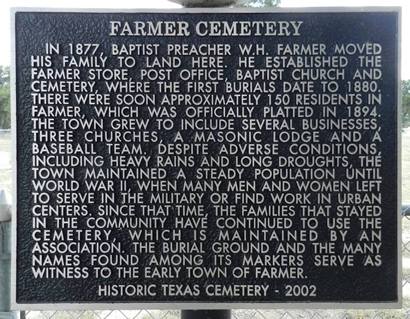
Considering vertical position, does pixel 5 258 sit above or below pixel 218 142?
below

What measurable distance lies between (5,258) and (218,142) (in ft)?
4.95

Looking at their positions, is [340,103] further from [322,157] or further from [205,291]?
[205,291]

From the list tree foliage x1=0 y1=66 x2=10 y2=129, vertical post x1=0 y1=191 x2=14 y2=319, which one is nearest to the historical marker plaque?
vertical post x1=0 y1=191 x2=14 y2=319

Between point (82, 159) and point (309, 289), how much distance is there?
53.1 inches

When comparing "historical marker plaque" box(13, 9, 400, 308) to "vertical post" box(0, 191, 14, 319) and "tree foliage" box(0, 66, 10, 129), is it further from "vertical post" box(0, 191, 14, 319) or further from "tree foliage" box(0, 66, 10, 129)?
"tree foliage" box(0, 66, 10, 129)

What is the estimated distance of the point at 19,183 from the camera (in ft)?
8.13

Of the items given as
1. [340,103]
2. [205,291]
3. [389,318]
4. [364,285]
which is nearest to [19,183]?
[205,291]

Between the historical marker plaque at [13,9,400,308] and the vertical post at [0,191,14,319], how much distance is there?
16.1 inches

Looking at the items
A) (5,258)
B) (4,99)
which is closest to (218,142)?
(5,258)

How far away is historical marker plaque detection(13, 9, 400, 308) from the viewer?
2.44m

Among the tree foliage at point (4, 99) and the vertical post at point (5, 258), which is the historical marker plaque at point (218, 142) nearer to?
the vertical post at point (5, 258)

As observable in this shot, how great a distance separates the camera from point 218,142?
245 centimetres

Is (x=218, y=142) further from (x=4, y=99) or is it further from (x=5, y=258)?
(x=4, y=99)

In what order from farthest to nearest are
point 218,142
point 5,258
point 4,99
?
point 4,99
point 5,258
point 218,142
